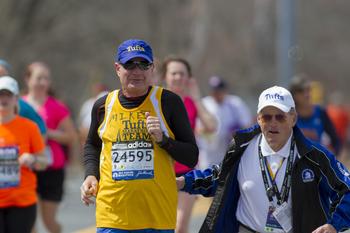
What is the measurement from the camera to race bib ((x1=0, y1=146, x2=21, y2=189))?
9.01 m

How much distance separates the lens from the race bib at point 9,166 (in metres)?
9.01

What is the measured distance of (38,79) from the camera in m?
11.6

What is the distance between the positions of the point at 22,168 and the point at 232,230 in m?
2.81

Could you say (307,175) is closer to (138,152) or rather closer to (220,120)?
(138,152)

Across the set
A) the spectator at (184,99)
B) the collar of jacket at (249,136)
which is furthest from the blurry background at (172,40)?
the collar of jacket at (249,136)

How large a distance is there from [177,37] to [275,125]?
38809mm

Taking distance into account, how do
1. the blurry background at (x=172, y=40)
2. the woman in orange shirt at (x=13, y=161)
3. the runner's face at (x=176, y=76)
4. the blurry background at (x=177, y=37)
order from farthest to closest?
the blurry background at (x=177, y=37)
the blurry background at (x=172, y=40)
the runner's face at (x=176, y=76)
the woman in orange shirt at (x=13, y=161)

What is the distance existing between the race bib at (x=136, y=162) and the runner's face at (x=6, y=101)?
2.29m

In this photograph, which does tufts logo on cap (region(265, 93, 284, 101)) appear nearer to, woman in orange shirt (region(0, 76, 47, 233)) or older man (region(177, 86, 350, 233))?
older man (region(177, 86, 350, 233))

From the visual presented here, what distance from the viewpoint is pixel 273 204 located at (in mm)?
6855

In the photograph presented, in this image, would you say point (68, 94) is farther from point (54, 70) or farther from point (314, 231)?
point (314, 231)

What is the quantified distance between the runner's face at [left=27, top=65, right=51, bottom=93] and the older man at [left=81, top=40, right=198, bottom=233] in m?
4.67

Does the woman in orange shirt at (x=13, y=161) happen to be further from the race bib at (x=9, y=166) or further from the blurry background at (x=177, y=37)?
the blurry background at (x=177, y=37)

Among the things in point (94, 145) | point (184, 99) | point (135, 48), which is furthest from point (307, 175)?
point (184, 99)
